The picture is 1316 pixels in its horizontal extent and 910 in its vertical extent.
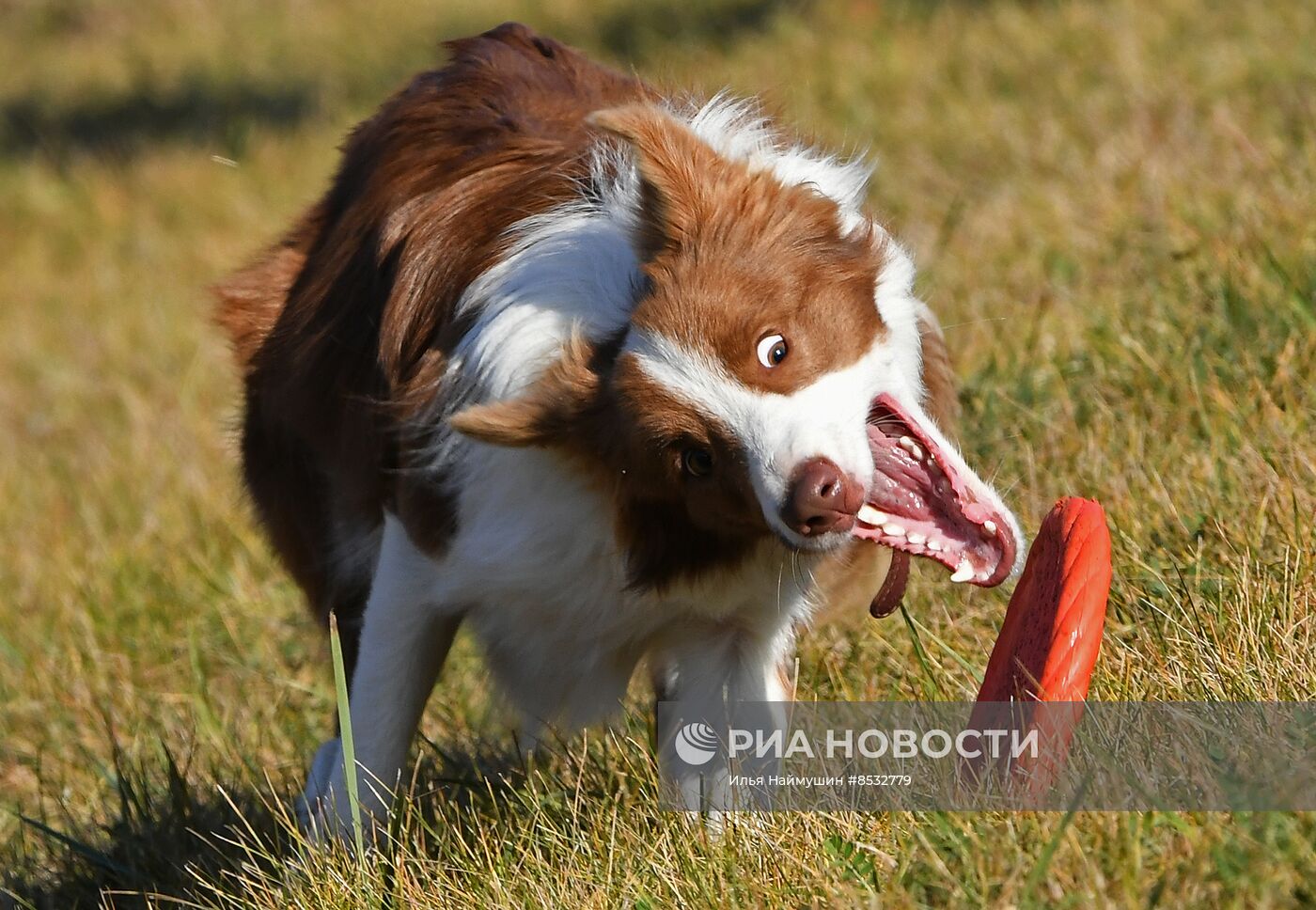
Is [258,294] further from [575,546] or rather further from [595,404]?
[595,404]

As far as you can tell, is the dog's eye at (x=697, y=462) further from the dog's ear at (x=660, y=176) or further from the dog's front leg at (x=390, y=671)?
the dog's front leg at (x=390, y=671)

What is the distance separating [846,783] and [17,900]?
1.88 meters

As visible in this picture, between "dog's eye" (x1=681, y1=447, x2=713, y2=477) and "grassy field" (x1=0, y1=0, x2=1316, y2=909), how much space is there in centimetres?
66

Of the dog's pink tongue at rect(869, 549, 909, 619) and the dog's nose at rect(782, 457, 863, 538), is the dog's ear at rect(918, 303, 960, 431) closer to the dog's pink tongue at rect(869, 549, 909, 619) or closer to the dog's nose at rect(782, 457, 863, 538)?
the dog's pink tongue at rect(869, 549, 909, 619)

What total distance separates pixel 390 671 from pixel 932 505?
Answer: 1.29m

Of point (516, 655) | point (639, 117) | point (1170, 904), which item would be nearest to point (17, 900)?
point (516, 655)

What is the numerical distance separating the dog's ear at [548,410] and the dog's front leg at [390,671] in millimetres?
593

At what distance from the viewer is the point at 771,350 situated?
9.71ft

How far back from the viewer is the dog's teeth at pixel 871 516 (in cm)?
305

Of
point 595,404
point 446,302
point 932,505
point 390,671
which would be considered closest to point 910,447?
point 932,505

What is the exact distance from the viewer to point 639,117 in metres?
3.15

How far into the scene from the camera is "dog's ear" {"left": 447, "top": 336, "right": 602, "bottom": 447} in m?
3.10

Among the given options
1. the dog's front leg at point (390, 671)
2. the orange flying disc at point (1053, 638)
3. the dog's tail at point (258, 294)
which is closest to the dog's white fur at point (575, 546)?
the dog's front leg at point (390, 671)

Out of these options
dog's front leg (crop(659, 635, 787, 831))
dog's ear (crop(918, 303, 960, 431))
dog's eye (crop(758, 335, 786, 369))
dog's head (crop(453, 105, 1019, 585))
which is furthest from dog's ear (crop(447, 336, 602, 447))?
dog's ear (crop(918, 303, 960, 431))
